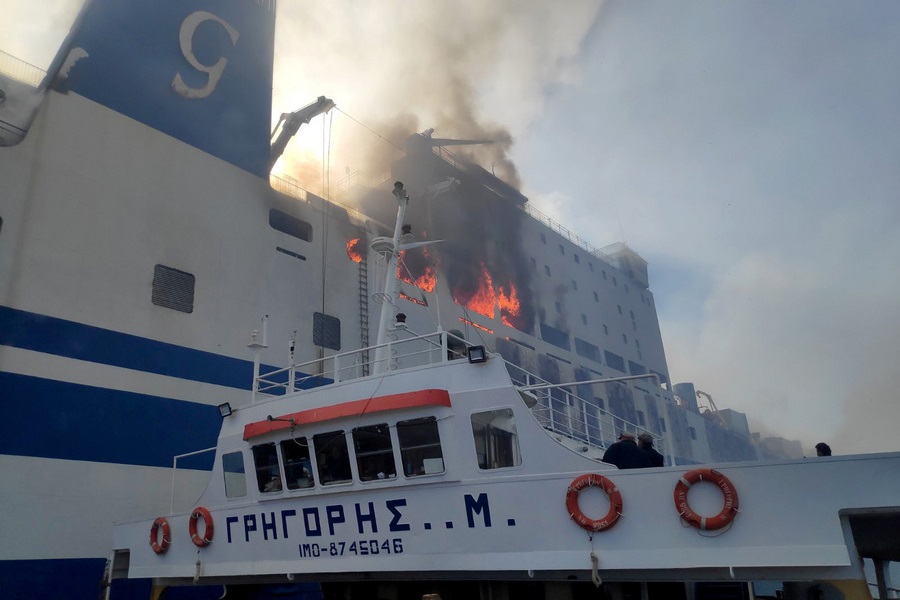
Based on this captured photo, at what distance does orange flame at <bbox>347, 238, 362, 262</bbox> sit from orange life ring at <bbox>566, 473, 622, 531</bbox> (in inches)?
538

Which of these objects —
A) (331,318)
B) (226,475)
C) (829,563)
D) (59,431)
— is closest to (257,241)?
(331,318)

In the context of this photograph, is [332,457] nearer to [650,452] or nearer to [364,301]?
[650,452]

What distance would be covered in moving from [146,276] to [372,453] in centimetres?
897

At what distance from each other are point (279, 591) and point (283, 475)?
269cm

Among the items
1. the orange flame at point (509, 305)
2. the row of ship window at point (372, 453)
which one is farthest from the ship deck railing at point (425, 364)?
the orange flame at point (509, 305)

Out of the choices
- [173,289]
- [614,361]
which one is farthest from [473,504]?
[614,361]

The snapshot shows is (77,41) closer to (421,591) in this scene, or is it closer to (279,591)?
(279,591)

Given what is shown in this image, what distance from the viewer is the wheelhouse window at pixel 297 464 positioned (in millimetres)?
8508

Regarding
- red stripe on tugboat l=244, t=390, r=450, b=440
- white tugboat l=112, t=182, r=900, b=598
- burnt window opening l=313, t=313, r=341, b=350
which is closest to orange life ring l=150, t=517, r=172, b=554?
white tugboat l=112, t=182, r=900, b=598

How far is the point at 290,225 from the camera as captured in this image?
17906 millimetres

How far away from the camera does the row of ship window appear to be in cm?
748

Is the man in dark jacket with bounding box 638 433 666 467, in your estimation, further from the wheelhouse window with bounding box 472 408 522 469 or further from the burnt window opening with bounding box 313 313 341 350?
the burnt window opening with bounding box 313 313 341 350

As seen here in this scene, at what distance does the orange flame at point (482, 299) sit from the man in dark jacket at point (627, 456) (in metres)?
15.9

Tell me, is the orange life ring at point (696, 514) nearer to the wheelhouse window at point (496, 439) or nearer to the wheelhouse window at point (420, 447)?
the wheelhouse window at point (496, 439)
